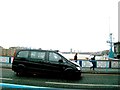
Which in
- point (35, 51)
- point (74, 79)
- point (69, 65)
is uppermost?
point (35, 51)

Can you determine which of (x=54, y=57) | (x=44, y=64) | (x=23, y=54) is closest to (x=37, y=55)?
(x=44, y=64)

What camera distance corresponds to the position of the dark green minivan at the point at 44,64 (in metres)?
11.3

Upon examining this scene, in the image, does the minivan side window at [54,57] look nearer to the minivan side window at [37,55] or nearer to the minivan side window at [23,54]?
the minivan side window at [37,55]

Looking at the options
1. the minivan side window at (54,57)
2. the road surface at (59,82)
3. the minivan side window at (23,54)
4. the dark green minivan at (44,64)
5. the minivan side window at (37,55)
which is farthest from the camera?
the minivan side window at (23,54)

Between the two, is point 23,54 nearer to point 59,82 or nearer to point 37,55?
point 37,55

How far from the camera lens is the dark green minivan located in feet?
37.0

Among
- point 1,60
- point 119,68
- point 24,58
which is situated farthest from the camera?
point 1,60

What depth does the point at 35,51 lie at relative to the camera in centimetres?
1195

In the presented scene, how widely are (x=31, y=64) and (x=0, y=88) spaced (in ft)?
21.1

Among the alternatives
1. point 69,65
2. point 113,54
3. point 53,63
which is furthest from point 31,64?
point 113,54

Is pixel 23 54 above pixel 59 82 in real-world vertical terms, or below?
above

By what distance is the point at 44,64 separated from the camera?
11445 mm

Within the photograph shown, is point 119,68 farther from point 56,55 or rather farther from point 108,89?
point 108,89

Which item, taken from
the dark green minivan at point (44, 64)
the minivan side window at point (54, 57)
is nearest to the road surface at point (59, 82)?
the dark green minivan at point (44, 64)
